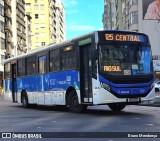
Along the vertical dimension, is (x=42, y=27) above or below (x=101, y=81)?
above

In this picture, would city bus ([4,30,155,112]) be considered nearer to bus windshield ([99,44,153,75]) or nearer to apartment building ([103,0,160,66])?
bus windshield ([99,44,153,75])

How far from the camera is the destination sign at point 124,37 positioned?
1738cm

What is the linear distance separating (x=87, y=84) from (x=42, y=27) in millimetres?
121389

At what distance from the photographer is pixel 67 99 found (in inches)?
776

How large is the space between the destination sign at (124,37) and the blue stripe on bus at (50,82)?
2.17 m

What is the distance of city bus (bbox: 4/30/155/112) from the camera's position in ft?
55.6

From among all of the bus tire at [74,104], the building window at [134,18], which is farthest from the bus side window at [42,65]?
the building window at [134,18]

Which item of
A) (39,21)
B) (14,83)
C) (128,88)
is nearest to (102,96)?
(128,88)

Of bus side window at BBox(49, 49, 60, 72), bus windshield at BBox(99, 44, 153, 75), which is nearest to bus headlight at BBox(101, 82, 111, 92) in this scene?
bus windshield at BBox(99, 44, 153, 75)

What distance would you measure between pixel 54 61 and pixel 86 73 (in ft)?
10.8

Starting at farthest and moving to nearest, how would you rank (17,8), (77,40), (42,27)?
(42,27), (17,8), (77,40)

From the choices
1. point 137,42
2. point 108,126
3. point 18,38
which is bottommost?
point 108,126

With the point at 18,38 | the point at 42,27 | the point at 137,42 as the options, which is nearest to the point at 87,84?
the point at 137,42

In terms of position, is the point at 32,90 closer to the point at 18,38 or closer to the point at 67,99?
the point at 67,99
